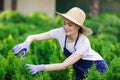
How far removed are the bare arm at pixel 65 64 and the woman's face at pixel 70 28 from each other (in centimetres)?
29

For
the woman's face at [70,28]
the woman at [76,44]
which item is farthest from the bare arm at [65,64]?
the woman's face at [70,28]

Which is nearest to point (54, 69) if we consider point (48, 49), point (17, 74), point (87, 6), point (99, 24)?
point (17, 74)

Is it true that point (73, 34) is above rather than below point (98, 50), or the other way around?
above

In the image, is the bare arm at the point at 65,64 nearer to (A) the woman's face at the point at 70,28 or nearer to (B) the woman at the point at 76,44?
(B) the woman at the point at 76,44

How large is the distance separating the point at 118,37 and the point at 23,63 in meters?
10.7

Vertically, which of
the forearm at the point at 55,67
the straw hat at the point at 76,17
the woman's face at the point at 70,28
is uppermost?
the straw hat at the point at 76,17

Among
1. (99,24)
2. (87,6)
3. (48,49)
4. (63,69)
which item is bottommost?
(87,6)

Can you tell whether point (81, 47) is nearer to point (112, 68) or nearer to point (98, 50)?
point (112, 68)

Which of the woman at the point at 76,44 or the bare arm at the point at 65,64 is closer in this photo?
the bare arm at the point at 65,64

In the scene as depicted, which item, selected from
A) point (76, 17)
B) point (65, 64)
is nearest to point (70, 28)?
point (76, 17)

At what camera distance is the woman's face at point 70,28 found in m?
5.25

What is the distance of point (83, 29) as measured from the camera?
5387 millimetres

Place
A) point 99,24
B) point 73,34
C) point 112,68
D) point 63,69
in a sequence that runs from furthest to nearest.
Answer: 1. point 99,24
2. point 73,34
3. point 63,69
4. point 112,68

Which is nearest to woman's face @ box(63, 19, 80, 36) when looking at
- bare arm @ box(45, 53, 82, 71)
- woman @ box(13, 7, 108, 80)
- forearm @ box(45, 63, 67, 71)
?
woman @ box(13, 7, 108, 80)
